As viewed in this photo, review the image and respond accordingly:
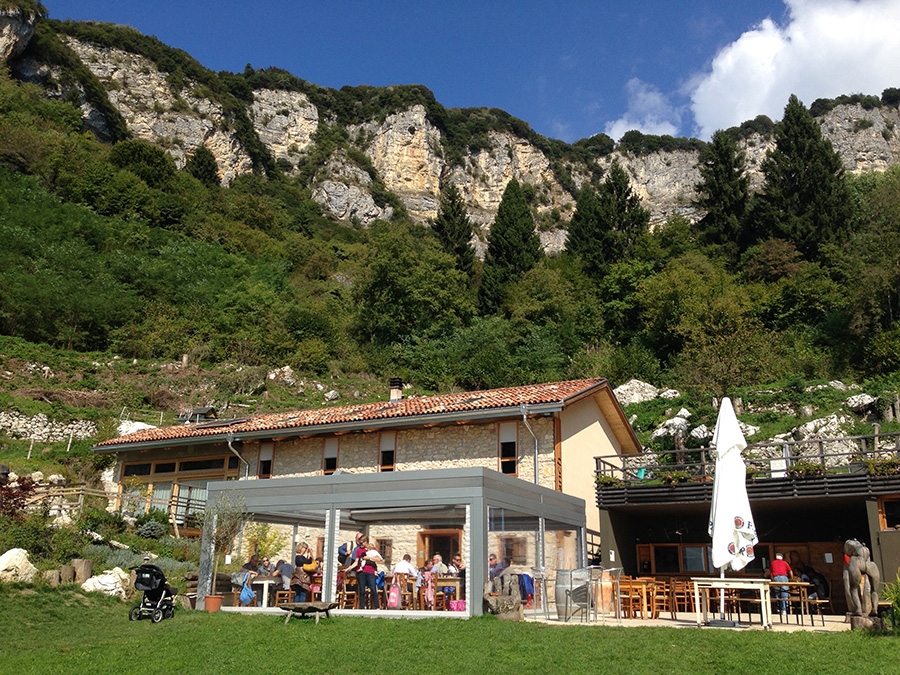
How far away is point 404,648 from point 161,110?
83.0 meters

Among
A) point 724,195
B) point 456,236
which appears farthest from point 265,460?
point 724,195

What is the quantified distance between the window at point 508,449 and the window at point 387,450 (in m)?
3.07

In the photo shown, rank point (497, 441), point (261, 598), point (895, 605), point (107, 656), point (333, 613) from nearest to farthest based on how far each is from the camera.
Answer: point (107, 656) < point (895, 605) < point (333, 613) < point (261, 598) < point (497, 441)

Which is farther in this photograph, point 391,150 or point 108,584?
point 391,150

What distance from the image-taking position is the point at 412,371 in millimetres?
42312

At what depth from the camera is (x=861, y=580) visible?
1091cm

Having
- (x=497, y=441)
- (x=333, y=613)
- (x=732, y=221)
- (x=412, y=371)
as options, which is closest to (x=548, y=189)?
(x=732, y=221)

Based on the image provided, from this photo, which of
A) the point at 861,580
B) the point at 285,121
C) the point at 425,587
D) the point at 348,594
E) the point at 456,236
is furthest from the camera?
the point at 285,121

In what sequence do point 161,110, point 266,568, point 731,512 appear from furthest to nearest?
point 161,110 → point 266,568 → point 731,512

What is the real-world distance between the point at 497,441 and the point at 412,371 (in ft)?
75.6

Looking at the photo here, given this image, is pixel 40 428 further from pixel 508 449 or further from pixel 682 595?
pixel 682 595

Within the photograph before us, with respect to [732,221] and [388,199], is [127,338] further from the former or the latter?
[388,199]

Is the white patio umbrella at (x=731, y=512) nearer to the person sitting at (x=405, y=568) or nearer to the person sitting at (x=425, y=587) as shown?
the person sitting at (x=425, y=587)

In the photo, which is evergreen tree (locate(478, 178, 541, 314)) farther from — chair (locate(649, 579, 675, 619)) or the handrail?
chair (locate(649, 579, 675, 619))
